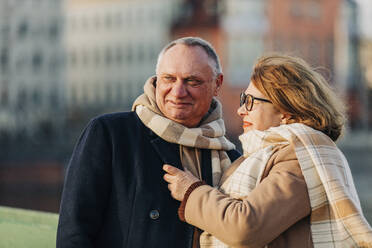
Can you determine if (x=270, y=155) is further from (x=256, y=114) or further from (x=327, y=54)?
(x=327, y=54)

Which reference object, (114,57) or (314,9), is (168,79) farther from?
(114,57)

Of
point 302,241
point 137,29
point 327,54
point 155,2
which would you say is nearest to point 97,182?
point 302,241

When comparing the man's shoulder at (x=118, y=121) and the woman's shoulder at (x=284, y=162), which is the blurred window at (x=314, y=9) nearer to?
the man's shoulder at (x=118, y=121)

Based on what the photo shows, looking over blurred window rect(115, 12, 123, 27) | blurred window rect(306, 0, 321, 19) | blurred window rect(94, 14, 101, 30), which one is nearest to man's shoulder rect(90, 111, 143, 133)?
blurred window rect(306, 0, 321, 19)

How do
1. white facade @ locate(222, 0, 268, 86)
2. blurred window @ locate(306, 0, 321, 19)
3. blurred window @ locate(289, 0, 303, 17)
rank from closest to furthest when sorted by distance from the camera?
white facade @ locate(222, 0, 268, 86), blurred window @ locate(289, 0, 303, 17), blurred window @ locate(306, 0, 321, 19)

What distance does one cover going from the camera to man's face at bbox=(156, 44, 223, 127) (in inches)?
120

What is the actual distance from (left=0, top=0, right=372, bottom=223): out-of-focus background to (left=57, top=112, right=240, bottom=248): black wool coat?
21867mm

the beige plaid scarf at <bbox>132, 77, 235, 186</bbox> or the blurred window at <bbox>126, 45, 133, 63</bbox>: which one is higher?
the beige plaid scarf at <bbox>132, 77, 235, 186</bbox>

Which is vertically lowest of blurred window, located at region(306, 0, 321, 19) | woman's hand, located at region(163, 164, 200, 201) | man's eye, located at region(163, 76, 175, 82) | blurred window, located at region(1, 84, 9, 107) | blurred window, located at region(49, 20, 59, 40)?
blurred window, located at region(1, 84, 9, 107)

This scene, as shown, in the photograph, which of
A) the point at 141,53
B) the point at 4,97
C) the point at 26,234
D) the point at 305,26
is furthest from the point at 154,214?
the point at 141,53

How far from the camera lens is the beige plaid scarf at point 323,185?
2.47 metres

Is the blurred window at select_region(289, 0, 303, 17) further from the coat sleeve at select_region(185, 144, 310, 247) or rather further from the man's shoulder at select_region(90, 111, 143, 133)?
the coat sleeve at select_region(185, 144, 310, 247)

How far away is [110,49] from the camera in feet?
199

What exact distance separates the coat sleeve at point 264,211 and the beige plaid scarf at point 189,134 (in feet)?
1.66
